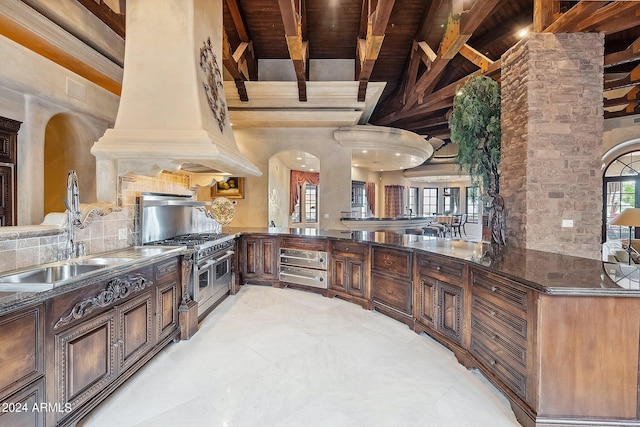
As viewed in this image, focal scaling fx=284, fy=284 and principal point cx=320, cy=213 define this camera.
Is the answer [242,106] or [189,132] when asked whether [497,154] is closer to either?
[189,132]

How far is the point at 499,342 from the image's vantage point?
78.7 inches

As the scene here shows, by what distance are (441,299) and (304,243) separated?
2259 mm

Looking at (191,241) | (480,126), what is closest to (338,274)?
(191,241)

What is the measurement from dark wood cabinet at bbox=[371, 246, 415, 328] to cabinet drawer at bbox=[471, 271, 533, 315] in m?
0.89

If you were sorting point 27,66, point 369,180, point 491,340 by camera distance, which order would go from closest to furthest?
point 491,340, point 27,66, point 369,180

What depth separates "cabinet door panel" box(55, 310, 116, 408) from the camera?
5.25ft

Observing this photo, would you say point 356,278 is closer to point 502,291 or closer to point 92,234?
point 502,291

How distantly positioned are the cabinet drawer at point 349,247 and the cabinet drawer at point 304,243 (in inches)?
7.6

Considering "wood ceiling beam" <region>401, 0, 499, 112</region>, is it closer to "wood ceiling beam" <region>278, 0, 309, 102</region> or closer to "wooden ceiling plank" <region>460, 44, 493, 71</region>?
"wooden ceiling plank" <region>460, 44, 493, 71</region>

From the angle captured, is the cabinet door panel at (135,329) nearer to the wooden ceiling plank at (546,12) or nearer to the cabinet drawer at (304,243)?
the cabinet drawer at (304,243)

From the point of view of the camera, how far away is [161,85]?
277 centimetres

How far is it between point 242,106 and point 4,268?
487 centimetres

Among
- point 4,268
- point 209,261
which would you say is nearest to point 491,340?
point 209,261

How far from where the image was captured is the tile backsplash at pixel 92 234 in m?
1.89
